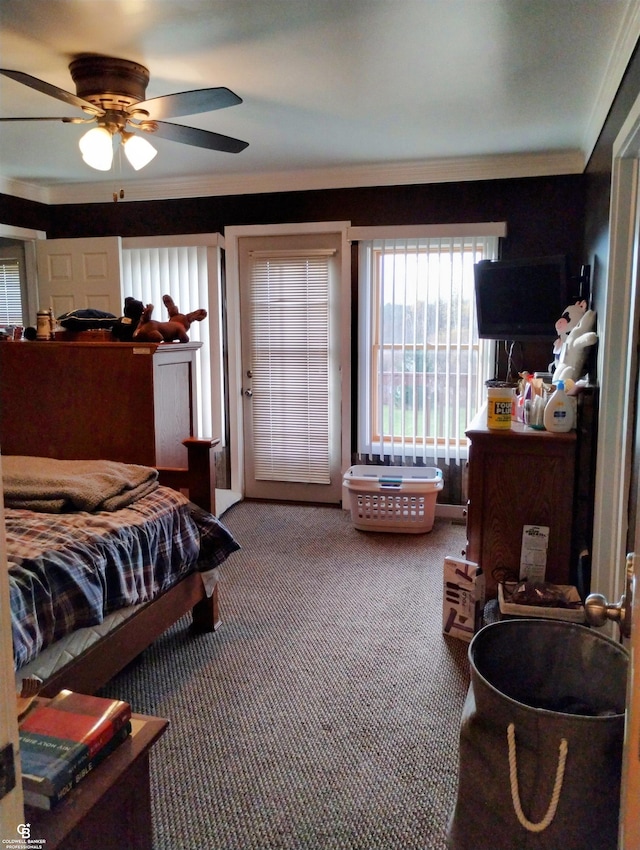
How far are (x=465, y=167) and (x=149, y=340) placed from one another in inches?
97.5

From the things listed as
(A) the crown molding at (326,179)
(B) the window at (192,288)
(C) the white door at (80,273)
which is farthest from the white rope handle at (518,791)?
(C) the white door at (80,273)

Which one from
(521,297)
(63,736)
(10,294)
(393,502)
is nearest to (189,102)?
(521,297)

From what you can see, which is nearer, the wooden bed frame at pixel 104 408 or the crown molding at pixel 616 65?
the crown molding at pixel 616 65

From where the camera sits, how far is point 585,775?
46.8 inches

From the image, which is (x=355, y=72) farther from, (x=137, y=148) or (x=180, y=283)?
(x=180, y=283)

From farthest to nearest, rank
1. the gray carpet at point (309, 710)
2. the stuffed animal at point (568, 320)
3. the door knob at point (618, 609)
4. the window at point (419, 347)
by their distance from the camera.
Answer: the window at point (419, 347) < the stuffed animal at point (568, 320) < the gray carpet at point (309, 710) < the door knob at point (618, 609)

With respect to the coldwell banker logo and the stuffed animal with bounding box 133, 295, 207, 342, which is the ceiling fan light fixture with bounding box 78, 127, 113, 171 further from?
the coldwell banker logo

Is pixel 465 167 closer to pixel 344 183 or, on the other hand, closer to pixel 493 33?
pixel 344 183

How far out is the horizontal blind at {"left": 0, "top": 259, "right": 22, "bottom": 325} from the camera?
505 cm

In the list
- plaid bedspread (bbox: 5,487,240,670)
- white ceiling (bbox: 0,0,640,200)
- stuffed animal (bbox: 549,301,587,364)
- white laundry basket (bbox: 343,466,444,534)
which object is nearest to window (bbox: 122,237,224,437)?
white ceiling (bbox: 0,0,640,200)

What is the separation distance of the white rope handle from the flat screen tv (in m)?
2.61

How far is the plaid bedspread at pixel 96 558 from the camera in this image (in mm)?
1672

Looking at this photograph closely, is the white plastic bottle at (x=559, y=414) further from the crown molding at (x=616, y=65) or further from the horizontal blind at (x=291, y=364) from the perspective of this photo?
the horizontal blind at (x=291, y=364)

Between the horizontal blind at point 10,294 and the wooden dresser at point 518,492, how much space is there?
415cm
